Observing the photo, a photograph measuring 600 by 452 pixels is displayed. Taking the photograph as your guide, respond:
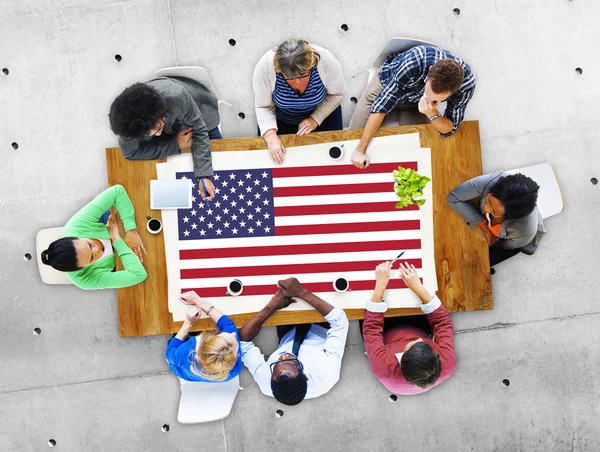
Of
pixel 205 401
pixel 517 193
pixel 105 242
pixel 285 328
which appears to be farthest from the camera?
pixel 285 328

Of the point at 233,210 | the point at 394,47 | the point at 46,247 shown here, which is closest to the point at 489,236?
the point at 394,47

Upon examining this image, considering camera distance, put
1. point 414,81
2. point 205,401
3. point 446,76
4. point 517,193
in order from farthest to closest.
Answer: point 205,401, point 414,81, point 517,193, point 446,76

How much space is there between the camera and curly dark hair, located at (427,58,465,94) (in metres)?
2.22

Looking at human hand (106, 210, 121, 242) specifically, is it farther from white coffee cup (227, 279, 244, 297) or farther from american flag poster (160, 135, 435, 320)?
white coffee cup (227, 279, 244, 297)

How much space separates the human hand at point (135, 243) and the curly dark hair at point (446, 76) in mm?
1731

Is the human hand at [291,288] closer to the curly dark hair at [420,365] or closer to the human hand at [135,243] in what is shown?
the curly dark hair at [420,365]

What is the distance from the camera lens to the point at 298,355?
2.84 metres

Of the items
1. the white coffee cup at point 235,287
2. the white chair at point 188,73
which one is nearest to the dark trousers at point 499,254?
the white coffee cup at point 235,287

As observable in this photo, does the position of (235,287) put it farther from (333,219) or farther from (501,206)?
(501,206)

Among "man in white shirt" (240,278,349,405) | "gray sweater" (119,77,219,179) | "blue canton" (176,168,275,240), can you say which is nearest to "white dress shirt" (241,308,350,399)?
"man in white shirt" (240,278,349,405)

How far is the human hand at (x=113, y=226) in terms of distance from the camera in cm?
268

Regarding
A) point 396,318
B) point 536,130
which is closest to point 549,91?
point 536,130

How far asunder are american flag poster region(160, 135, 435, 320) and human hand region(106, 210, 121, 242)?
27cm

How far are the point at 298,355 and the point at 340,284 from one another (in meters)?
0.53
